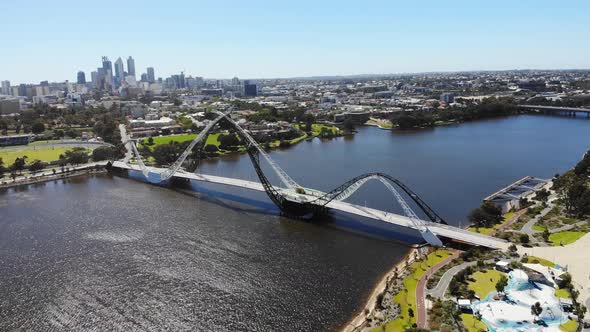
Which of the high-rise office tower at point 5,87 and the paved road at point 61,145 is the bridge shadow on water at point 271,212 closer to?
the paved road at point 61,145

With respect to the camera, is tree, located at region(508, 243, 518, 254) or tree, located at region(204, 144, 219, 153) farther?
tree, located at region(204, 144, 219, 153)

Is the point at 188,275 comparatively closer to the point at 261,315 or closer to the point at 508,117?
the point at 261,315

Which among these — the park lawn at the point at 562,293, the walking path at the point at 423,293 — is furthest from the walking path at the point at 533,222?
the park lawn at the point at 562,293

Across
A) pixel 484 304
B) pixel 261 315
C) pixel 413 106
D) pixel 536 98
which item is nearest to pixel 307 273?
pixel 261 315

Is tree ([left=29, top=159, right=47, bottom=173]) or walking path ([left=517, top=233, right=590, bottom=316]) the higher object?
tree ([left=29, top=159, right=47, bottom=173])

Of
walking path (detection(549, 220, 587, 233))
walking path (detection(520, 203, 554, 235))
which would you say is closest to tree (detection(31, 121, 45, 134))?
walking path (detection(520, 203, 554, 235))

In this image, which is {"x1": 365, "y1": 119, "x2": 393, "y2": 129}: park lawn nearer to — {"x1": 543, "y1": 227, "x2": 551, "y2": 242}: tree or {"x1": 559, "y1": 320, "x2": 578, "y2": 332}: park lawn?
{"x1": 543, "y1": 227, "x2": 551, "y2": 242}: tree
